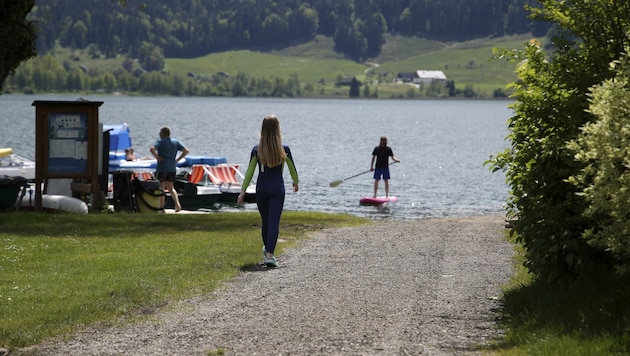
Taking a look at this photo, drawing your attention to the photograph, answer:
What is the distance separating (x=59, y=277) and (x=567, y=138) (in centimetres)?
669

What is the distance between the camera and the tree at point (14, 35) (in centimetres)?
2130

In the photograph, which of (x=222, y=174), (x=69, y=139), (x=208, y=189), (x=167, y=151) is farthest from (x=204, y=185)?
(x=69, y=139)

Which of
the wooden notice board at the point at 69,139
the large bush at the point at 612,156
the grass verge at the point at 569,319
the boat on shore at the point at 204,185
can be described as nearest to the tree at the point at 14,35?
the wooden notice board at the point at 69,139

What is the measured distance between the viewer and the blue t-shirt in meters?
25.7

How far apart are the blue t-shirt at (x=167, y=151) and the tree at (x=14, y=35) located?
4.63m

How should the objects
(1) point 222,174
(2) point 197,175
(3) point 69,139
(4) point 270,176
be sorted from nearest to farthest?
(4) point 270,176, (3) point 69,139, (2) point 197,175, (1) point 222,174

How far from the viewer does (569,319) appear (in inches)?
377

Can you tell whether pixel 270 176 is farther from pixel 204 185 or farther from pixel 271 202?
pixel 204 185

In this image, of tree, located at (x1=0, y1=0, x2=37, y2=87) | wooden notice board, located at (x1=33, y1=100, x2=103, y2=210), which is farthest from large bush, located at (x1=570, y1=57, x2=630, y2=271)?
wooden notice board, located at (x1=33, y1=100, x2=103, y2=210)

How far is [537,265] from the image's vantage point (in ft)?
36.4

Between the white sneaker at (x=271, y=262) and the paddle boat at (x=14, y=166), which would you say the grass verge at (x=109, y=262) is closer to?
the white sneaker at (x=271, y=262)

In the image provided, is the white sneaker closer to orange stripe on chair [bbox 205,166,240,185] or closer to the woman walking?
the woman walking

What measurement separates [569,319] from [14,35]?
15204 mm

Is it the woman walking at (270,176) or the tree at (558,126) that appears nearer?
the tree at (558,126)
